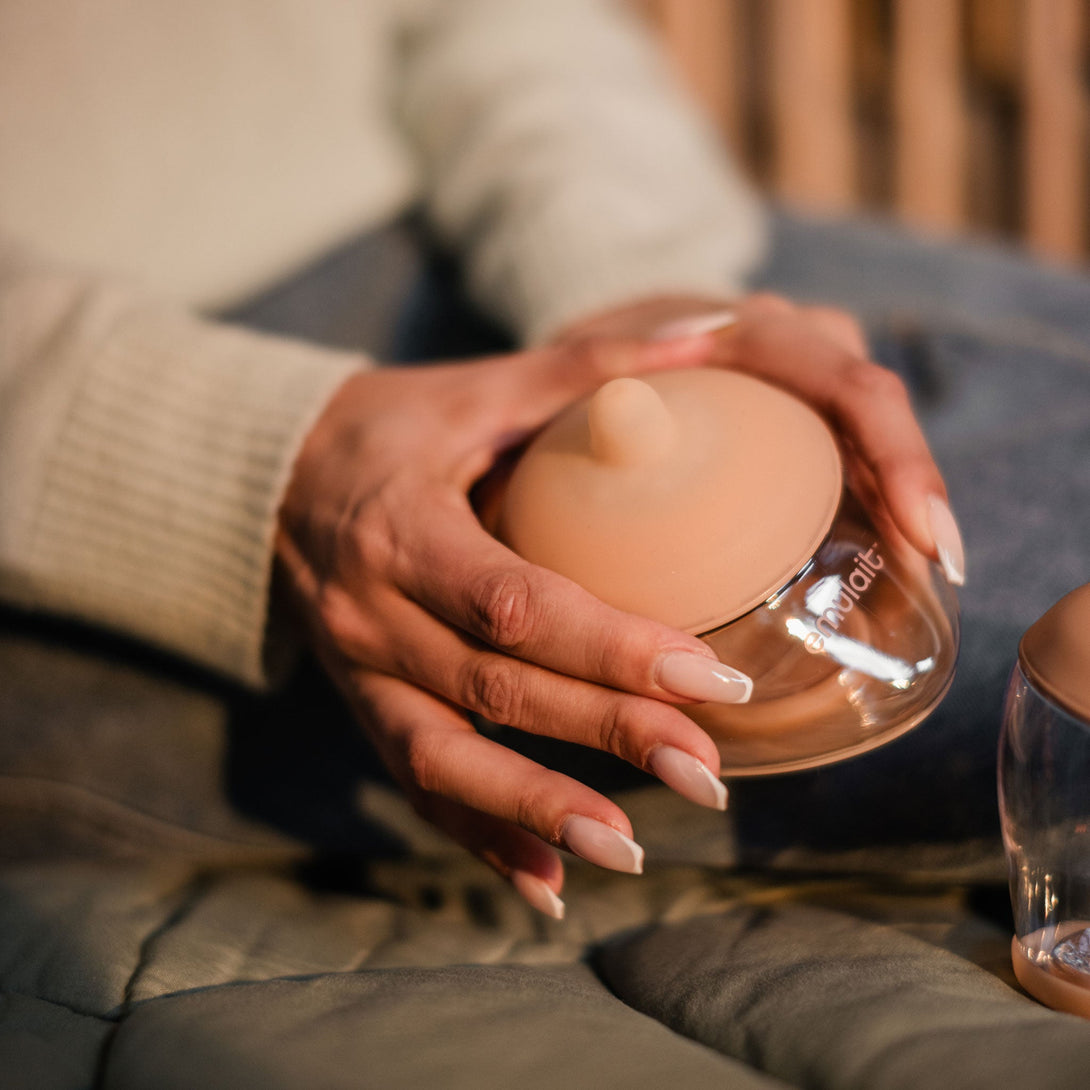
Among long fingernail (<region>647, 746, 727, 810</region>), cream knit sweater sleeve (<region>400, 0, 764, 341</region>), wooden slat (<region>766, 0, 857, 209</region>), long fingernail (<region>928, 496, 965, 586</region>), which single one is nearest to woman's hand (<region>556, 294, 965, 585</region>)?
long fingernail (<region>928, 496, 965, 586</region>)

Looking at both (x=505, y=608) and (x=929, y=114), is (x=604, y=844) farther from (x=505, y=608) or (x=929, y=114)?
(x=929, y=114)

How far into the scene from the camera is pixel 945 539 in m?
0.36

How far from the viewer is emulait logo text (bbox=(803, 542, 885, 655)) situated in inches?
13.3

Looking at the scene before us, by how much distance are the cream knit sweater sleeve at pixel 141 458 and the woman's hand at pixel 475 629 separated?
0.12ft

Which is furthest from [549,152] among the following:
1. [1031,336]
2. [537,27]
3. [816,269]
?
[1031,336]

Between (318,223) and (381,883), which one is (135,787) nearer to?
(381,883)

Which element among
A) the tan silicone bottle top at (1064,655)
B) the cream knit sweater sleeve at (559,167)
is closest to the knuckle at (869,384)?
the tan silicone bottle top at (1064,655)

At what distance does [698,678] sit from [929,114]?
1245mm

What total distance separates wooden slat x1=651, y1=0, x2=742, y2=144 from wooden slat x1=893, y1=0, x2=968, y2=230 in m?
0.21

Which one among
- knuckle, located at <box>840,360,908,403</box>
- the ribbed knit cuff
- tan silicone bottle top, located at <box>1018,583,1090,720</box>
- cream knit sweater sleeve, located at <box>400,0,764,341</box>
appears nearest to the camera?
tan silicone bottle top, located at <box>1018,583,1090,720</box>

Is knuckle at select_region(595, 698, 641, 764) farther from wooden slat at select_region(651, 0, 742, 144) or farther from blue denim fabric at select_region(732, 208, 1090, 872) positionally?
wooden slat at select_region(651, 0, 742, 144)

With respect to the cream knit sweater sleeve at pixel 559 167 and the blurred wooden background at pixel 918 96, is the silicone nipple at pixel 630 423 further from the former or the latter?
the blurred wooden background at pixel 918 96

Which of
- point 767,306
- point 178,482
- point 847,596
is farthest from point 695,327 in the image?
point 178,482

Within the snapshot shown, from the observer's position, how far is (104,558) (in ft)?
1.71
